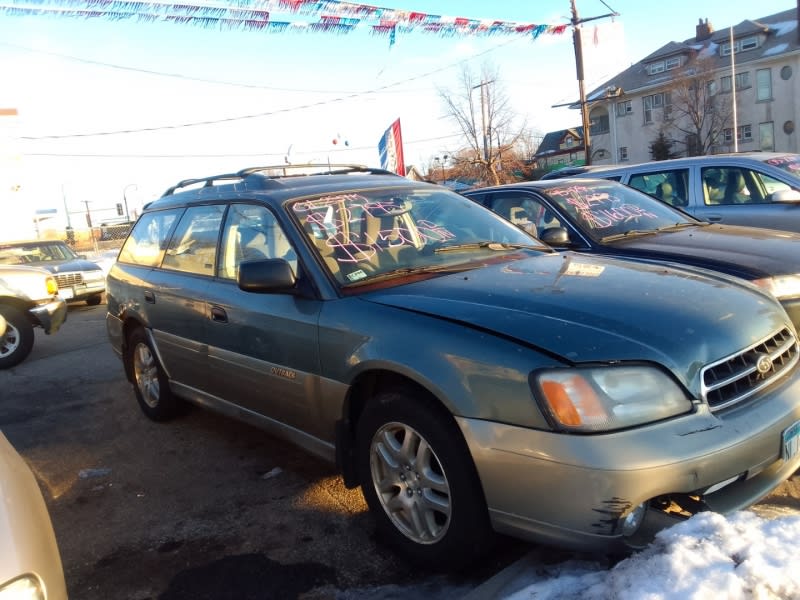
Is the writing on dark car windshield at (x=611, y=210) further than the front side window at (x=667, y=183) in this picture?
No

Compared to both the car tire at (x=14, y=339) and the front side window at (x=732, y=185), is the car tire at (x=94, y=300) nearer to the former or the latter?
the car tire at (x=14, y=339)

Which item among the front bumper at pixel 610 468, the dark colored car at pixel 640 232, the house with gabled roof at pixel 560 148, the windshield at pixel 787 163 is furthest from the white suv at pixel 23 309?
the house with gabled roof at pixel 560 148

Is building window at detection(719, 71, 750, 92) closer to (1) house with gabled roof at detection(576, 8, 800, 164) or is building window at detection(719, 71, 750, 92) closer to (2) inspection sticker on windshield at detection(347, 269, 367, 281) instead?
(1) house with gabled roof at detection(576, 8, 800, 164)

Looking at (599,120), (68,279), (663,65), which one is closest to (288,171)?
(68,279)

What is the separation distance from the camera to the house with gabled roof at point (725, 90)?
39.1 meters

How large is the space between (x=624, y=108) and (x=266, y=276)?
48917 millimetres

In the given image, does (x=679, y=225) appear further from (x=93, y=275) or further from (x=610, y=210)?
(x=93, y=275)

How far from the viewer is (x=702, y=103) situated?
40531 mm

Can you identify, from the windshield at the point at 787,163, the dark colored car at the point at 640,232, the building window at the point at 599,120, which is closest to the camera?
the dark colored car at the point at 640,232

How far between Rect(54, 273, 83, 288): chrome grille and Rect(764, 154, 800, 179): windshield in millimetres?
11248

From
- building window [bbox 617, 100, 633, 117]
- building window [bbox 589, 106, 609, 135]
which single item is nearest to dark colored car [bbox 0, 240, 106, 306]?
building window [bbox 617, 100, 633, 117]

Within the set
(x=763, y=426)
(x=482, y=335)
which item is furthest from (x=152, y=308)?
(x=763, y=426)

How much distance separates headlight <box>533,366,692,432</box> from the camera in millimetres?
2240

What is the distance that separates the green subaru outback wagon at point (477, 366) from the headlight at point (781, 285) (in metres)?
1.10
